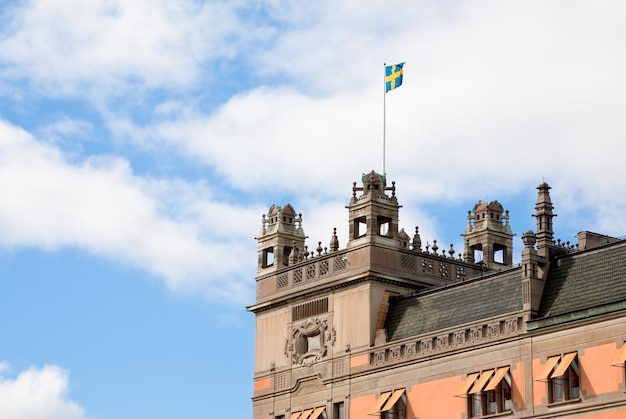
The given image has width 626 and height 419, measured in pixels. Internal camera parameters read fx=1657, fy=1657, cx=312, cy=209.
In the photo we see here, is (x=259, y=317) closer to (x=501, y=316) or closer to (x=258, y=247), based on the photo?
(x=258, y=247)

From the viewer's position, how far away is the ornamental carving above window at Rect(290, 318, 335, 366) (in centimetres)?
9088

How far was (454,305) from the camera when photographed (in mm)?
85062

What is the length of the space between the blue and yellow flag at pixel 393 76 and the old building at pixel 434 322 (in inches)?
261

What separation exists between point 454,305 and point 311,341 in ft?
34.4

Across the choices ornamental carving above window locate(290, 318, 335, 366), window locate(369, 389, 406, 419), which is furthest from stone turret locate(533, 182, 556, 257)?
ornamental carving above window locate(290, 318, 335, 366)

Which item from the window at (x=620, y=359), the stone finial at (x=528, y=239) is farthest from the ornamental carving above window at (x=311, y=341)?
the window at (x=620, y=359)

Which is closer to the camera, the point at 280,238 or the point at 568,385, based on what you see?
the point at 568,385

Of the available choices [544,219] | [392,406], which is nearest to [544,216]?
[544,219]

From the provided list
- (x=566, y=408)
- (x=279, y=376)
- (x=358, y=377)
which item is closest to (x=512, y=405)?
(x=566, y=408)

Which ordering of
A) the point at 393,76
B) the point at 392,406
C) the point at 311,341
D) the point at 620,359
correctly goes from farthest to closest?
the point at 393,76 → the point at 311,341 → the point at 392,406 → the point at 620,359

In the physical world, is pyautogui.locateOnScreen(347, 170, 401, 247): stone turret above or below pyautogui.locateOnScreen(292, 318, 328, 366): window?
above

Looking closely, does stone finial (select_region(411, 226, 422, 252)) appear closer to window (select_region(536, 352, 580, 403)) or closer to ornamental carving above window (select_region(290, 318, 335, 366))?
ornamental carving above window (select_region(290, 318, 335, 366))

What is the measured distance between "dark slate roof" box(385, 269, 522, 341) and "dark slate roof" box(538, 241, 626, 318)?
1827 millimetres

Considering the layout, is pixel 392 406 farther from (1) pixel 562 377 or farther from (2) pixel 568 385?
(2) pixel 568 385
